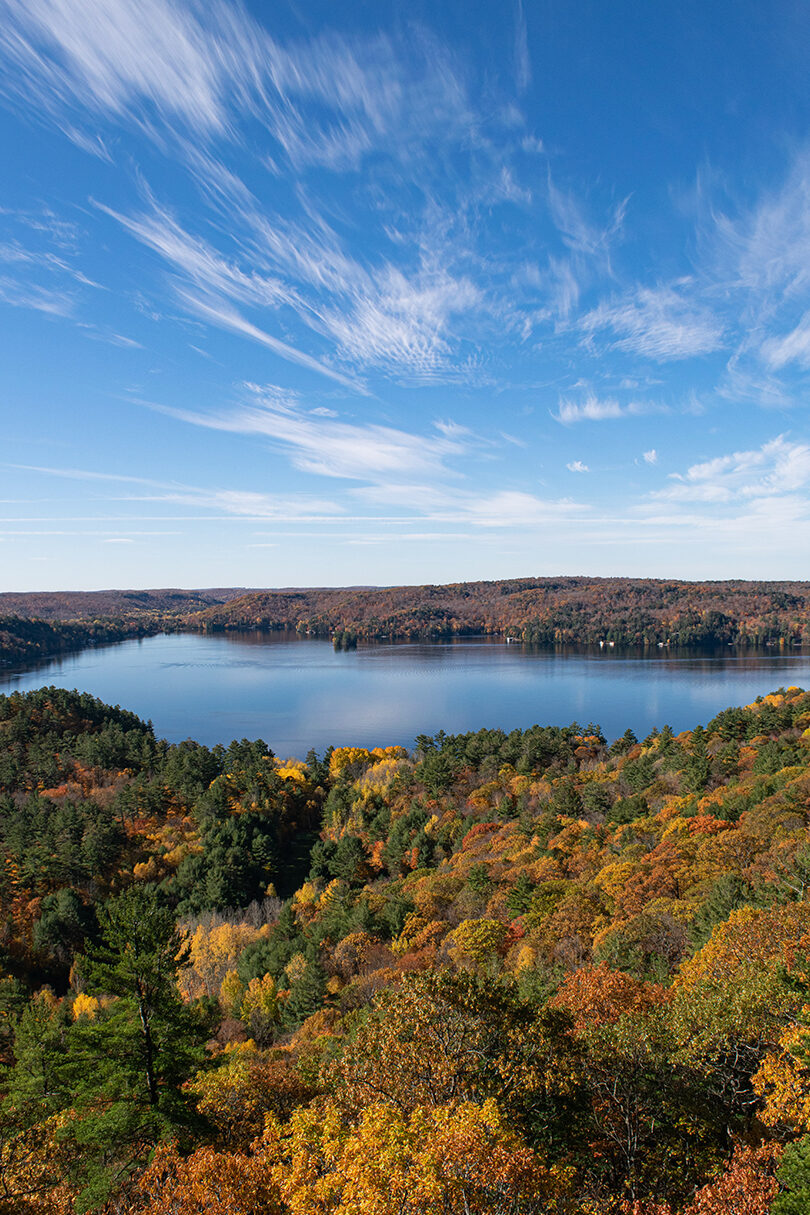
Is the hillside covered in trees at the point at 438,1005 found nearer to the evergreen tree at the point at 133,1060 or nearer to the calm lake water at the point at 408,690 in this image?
the evergreen tree at the point at 133,1060

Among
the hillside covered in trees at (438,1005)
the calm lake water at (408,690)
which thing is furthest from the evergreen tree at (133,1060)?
the calm lake water at (408,690)

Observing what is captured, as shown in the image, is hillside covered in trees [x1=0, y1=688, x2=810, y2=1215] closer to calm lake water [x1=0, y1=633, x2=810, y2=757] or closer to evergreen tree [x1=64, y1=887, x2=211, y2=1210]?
evergreen tree [x1=64, y1=887, x2=211, y2=1210]

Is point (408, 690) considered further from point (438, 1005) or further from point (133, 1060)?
point (438, 1005)

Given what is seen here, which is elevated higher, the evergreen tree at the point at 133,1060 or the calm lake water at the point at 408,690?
the evergreen tree at the point at 133,1060

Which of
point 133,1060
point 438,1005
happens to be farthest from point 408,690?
point 438,1005

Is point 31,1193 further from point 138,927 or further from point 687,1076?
point 687,1076

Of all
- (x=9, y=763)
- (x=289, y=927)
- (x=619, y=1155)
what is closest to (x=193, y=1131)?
(x=619, y=1155)
